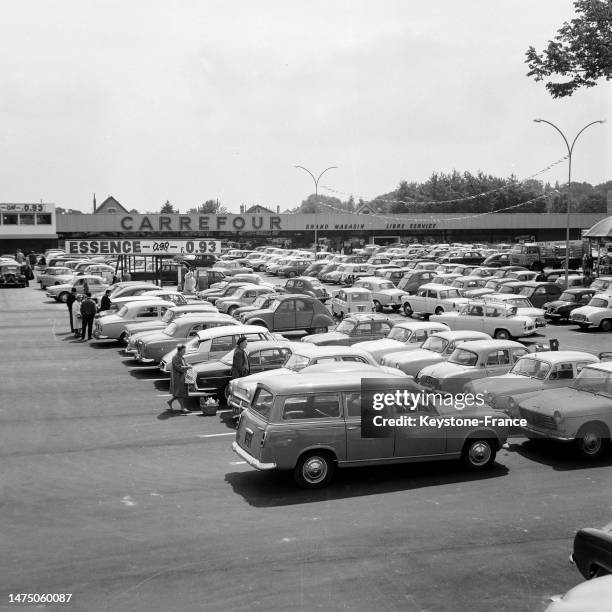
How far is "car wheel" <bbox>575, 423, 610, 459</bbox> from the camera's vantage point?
12258mm

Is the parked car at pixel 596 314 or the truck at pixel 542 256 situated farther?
the truck at pixel 542 256

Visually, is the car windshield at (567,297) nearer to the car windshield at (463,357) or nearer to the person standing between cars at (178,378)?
the car windshield at (463,357)

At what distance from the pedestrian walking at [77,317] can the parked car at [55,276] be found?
16508 mm

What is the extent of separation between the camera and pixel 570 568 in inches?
329

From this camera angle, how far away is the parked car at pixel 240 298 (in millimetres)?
31359

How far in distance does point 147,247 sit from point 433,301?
19704 millimetres

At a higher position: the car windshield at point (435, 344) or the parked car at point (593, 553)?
the car windshield at point (435, 344)

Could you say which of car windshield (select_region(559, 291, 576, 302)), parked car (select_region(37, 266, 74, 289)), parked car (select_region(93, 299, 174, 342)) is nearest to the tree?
car windshield (select_region(559, 291, 576, 302))

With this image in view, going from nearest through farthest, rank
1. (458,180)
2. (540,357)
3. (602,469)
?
(602,469) → (540,357) → (458,180)

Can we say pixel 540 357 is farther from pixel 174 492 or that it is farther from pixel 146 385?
pixel 146 385

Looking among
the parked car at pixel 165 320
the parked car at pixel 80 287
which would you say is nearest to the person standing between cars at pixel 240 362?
the parked car at pixel 165 320

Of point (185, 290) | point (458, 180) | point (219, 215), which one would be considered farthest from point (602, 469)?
point (458, 180)

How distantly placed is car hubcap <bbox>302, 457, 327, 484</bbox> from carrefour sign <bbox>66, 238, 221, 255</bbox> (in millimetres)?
35173

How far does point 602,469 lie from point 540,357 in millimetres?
3389
